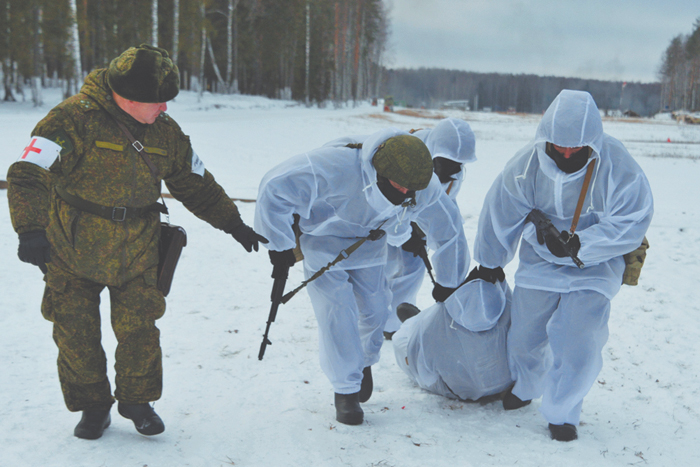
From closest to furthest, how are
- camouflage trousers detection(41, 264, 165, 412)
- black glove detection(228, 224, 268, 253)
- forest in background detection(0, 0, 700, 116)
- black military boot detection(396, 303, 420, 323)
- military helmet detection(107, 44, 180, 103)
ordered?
1. military helmet detection(107, 44, 180, 103)
2. camouflage trousers detection(41, 264, 165, 412)
3. black glove detection(228, 224, 268, 253)
4. black military boot detection(396, 303, 420, 323)
5. forest in background detection(0, 0, 700, 116)

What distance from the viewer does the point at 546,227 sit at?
2.94m

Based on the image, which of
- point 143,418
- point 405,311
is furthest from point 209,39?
point 143,418

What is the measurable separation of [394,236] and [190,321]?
1.89 metres

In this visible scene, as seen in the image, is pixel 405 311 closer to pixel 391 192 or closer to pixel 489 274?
pixel 489 274

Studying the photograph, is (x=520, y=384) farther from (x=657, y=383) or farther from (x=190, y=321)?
(x=190, y=321)

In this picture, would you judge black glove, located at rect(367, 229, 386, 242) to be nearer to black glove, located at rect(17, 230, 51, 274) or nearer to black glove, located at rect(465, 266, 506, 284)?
black glove, located at rect(465, 266, 506, 284)

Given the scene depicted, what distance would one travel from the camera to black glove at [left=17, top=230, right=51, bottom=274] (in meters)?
2.14

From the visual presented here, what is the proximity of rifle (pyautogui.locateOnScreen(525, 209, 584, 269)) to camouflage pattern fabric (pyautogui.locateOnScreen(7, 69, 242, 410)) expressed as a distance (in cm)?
180

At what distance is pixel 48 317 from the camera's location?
8.23ft

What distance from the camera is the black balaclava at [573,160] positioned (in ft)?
9.27

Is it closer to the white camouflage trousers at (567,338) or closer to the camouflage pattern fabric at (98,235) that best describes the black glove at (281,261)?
the camouflage pattern fabric at (98,235)

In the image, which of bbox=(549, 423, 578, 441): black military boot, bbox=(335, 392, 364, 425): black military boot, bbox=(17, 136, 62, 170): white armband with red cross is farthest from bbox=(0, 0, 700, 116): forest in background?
bbox=(549, 423, 578, 441): black military boot

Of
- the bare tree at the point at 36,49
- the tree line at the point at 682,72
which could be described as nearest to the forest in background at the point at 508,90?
the tree line at the point at 682,72

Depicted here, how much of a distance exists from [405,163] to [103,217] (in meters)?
1.34
